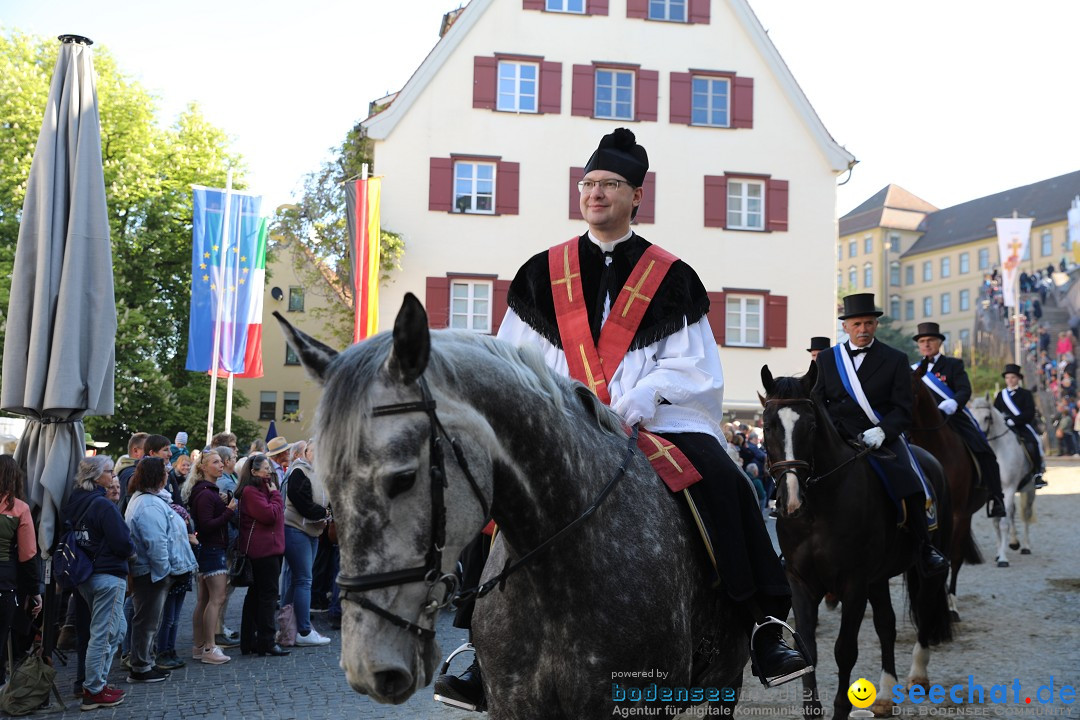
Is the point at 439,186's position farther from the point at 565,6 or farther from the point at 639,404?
the point at 639,404

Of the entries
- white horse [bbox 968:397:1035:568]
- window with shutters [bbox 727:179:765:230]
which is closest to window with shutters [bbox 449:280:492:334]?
window with shutters [bbox 727:179:765:230]

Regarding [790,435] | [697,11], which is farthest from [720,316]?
[790,435]

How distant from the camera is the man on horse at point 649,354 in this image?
347cm

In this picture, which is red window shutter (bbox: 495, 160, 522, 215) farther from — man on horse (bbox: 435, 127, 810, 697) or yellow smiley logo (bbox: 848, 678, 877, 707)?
man on horse (bbox: 435, 127, 810, 697)

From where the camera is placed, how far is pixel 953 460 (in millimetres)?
9602

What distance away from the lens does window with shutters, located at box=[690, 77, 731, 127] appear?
2775 centimetres

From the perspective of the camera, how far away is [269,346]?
4512 cm

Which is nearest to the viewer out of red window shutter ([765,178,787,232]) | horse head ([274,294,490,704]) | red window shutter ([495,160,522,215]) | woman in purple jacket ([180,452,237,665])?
horse head ([274,294,490,704])

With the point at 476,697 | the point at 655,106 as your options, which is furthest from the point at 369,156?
the point at 476,697

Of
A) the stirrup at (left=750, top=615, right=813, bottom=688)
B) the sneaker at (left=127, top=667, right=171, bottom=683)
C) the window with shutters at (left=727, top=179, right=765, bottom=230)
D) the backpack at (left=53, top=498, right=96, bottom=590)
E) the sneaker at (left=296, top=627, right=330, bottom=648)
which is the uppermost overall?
the window with shutters at (left=727, top=179, right=765, bottom=230)

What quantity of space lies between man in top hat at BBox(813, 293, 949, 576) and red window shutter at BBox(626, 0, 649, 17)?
21472 millimetres

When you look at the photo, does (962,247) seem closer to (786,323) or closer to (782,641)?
(786,323)

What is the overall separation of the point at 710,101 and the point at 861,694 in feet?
77.7

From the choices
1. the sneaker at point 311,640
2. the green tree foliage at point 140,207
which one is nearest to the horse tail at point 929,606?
the sneaker at point 311,640
